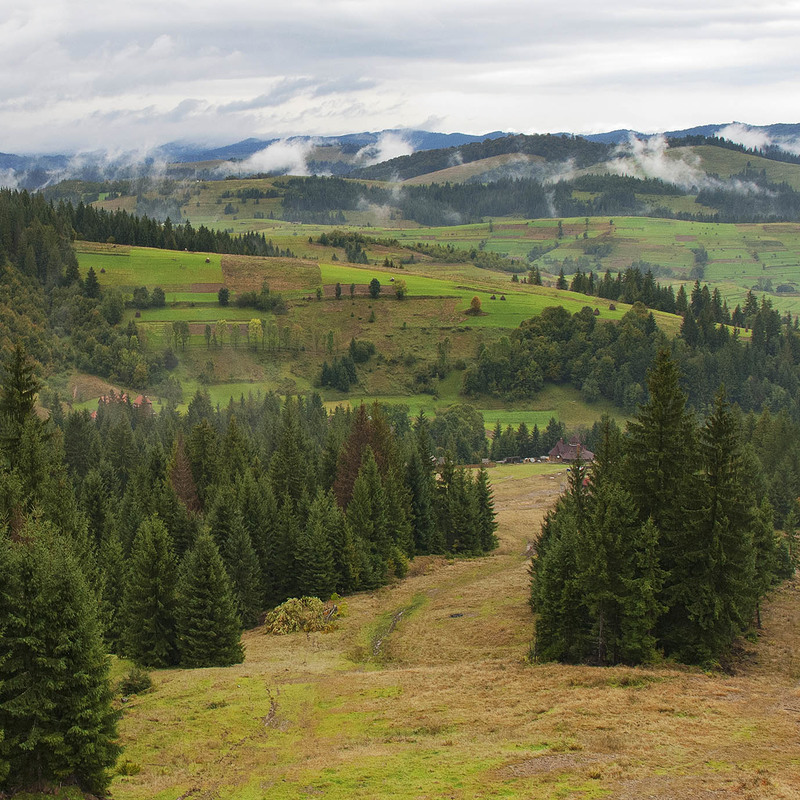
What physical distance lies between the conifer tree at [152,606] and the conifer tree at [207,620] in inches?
37.6

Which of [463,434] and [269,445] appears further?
[463,434]

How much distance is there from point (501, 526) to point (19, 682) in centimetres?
8676

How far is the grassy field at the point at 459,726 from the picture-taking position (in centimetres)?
3069

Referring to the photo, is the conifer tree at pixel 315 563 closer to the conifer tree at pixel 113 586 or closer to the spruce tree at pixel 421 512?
the conifer tree at pixel 113 586

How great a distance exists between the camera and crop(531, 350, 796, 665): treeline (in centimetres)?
4919

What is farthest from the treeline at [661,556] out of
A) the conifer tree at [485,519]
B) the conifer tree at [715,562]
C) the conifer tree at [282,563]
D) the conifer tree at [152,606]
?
the conifer tree at [485,519]

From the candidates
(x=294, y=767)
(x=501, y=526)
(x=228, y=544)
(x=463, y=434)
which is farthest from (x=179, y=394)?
(x=294, y=767)

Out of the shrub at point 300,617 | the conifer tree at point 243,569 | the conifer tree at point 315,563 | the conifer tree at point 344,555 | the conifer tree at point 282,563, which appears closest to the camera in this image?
the shrub at point 300,617

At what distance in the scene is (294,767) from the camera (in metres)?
34.3

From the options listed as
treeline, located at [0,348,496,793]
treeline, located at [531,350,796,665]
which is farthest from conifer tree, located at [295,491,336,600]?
treeline, located at [531,350,796,665]

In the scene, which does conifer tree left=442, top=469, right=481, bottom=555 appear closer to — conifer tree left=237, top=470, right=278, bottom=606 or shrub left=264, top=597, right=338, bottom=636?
Answer: conifer tree left=237, top=470, right=278, bottom=606

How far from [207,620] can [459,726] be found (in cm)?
2127

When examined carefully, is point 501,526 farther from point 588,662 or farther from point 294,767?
point 294,767

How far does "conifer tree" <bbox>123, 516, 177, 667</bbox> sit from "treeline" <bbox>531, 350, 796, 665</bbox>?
22847mm
